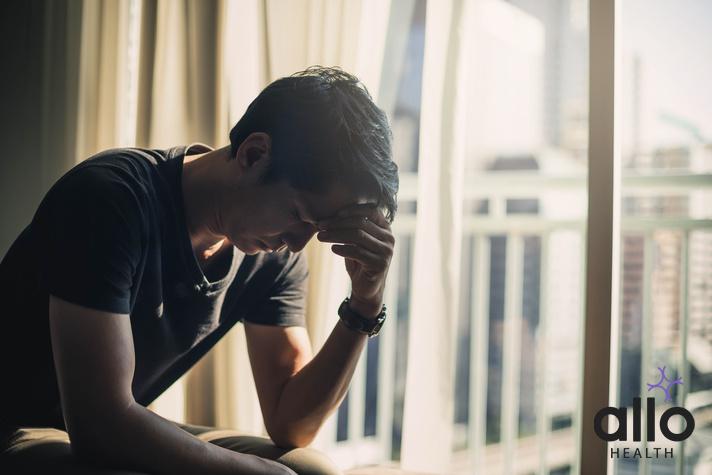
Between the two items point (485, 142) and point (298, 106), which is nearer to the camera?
point (298, 106)

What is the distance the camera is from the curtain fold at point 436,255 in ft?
5.74

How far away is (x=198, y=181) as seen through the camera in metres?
1.19

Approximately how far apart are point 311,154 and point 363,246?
213mm

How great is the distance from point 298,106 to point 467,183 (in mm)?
1280

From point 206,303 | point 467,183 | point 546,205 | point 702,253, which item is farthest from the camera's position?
point 546,205

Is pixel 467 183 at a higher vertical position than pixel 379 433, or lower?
higher

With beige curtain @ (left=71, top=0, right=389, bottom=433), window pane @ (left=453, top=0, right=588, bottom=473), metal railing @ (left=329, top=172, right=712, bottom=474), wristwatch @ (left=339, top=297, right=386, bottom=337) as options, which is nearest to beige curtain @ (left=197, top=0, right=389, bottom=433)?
beige curtain @ (left=71, top=0, right=389, bottom=433)

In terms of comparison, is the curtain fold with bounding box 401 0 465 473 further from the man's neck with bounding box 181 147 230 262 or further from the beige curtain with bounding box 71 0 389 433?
the man's neck with bounding box 181 147 230 262

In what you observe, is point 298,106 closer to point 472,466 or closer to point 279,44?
point 279,44

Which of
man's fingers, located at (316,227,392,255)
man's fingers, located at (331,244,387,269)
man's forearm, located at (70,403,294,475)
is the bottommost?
man's forearm, located at (70,403,294,475)

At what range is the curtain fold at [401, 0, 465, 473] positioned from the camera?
175 centimetres

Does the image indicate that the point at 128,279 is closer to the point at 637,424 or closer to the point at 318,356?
the point at 318,356

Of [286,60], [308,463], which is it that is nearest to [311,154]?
[308,463]

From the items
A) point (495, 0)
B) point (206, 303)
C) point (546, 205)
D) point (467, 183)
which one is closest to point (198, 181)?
point (206, 303)
